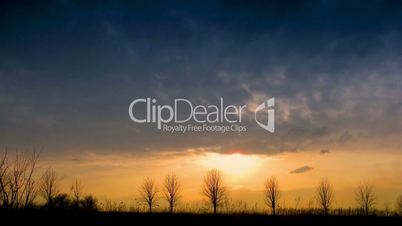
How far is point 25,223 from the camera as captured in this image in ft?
77.3

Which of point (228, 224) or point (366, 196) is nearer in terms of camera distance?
point (228, 224)

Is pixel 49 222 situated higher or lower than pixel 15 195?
lower

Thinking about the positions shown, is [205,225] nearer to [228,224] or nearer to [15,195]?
[228,224]

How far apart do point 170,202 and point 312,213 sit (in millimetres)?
19467

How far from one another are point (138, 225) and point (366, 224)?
767 inches

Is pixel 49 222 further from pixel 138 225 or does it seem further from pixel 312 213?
pixel 312 213

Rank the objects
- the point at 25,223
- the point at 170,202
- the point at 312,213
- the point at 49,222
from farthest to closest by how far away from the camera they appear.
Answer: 1. the point at 170,202
2. the point at 312,213
3. the point at 49,222
4. the point at 25,223

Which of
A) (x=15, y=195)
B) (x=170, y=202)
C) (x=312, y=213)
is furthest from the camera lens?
(x=170, y=202)

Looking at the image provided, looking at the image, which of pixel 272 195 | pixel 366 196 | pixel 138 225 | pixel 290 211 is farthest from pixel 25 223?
pixel 366 196

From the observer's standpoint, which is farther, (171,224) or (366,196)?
(366,196)

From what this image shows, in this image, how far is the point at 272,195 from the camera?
64.0m

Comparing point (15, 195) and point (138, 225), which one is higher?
point (15, 195)

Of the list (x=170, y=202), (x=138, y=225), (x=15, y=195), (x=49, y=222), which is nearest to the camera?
(x=15, y=195)

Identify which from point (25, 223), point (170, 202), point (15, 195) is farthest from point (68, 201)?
point (15, 195)
